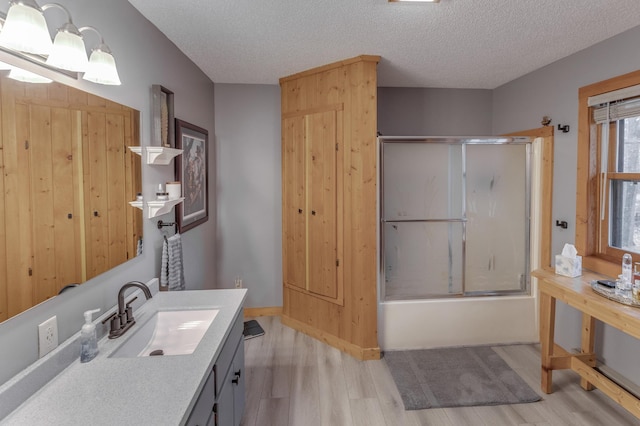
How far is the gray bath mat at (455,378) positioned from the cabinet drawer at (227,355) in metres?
1.26

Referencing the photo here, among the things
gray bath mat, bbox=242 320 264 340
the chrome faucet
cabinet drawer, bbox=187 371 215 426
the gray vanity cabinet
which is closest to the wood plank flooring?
gray bath mat, bbox=242 320 264 340

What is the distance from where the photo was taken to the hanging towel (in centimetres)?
212

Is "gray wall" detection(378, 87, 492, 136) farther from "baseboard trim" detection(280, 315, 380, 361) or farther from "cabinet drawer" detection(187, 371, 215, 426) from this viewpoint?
"cabinet drawer" detection(187, 371, 215, 426)

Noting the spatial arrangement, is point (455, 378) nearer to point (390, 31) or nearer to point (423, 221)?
point (423, 221)

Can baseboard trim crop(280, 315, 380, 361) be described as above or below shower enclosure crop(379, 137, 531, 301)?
below

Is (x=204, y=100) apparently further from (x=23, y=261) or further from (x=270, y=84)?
(x=23, y=261)

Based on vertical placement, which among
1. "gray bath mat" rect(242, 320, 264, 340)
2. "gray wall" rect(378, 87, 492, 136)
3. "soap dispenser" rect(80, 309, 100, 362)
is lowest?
"gray bath mat" rect(242, 320, 264, 340)

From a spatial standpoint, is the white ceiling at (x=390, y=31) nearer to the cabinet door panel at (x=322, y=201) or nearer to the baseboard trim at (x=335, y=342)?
the cabinet door panel at (x=322, y=201)

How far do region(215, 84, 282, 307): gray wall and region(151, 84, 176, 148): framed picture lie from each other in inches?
53.6

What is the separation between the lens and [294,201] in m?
3.28

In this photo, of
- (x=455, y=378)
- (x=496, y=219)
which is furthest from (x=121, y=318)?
(x=496, y=219)

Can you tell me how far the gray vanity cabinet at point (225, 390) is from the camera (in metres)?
1.24

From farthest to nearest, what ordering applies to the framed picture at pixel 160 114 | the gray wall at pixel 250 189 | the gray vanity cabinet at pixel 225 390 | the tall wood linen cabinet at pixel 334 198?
the gray wall at pixel 250 189
the tall wood linen cabinet at pixel 334 198
the framed picture at pixel 160 114
the gray vanity cabinet at pixel 225 390

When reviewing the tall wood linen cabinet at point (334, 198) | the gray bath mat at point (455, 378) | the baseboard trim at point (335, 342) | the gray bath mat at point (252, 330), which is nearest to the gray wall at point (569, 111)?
the gray bath mat at point (455, 378)
